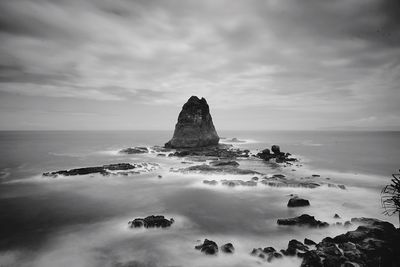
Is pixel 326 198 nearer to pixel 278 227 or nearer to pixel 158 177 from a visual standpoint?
pixel 278 227

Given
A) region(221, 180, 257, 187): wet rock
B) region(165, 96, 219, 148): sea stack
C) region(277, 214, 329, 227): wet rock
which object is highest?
region(165, 96, 219, 148): sea stack

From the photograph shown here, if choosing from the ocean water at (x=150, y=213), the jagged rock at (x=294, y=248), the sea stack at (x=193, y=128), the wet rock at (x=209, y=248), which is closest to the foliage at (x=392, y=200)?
the ocean water at (x=150, y=213)

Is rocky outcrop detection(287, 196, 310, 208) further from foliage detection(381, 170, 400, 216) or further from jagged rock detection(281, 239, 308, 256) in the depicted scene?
jagged rock detection(281, 239, 308, 256)

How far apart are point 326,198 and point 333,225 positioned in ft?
21.7

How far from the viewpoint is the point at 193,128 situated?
59656mm

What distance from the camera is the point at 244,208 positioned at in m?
18.9

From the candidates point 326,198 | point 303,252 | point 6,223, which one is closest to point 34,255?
point 6,223

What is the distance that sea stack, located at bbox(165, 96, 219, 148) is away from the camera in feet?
194

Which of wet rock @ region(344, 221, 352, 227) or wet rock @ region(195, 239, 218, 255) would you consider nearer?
wet rock @ region(195, 239, 218, 255)

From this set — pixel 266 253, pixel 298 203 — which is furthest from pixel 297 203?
pixel 266 253

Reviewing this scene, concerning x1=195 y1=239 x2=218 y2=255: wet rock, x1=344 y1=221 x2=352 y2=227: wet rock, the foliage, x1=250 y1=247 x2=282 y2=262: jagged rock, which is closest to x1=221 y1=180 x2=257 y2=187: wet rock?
x1=344 y1=221 x2=352 y2=227: wet rock

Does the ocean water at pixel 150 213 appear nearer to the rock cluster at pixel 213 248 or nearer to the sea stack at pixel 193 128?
the rock cluster at pixel 213 248

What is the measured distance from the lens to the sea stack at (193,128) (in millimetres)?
59281

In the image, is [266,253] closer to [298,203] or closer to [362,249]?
[362,249]
